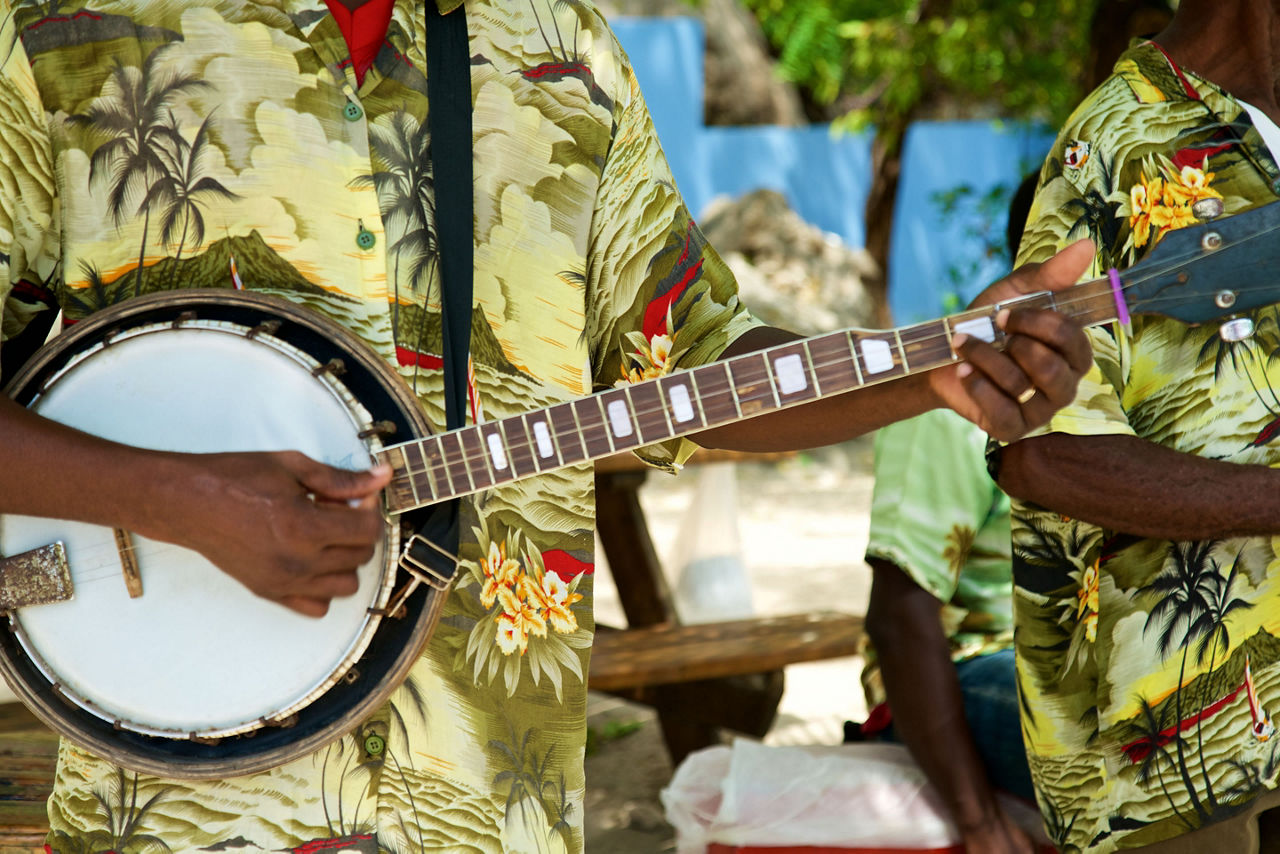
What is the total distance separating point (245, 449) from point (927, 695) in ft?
5.35

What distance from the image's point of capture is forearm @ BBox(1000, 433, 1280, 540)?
72.9 inches

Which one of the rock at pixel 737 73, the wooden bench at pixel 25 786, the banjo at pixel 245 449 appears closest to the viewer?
the banjo at pixel 245 449

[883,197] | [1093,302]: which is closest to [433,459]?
[1093,302]

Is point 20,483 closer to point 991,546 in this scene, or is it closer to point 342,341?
point 342,341

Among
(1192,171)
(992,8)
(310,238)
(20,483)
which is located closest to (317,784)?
(20,483)

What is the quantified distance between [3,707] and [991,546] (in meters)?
2.39

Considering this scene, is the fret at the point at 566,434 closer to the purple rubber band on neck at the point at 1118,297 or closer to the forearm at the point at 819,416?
the forearm at the point at 819,416

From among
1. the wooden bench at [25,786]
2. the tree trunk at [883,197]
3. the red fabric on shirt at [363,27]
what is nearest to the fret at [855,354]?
the red fabric on shirt at [363,27]

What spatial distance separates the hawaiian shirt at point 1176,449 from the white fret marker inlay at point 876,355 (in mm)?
696

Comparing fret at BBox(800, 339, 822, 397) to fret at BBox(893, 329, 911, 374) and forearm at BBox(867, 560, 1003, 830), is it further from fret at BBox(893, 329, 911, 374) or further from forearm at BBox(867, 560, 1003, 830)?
forearm at BBox(867, 560, 1003, 830)

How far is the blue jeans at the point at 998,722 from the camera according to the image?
2531 mm

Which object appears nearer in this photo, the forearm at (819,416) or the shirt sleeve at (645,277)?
the forearm at (819,416)

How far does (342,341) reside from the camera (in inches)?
54.1

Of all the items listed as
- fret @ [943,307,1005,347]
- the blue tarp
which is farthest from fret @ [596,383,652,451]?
the blue tarp
